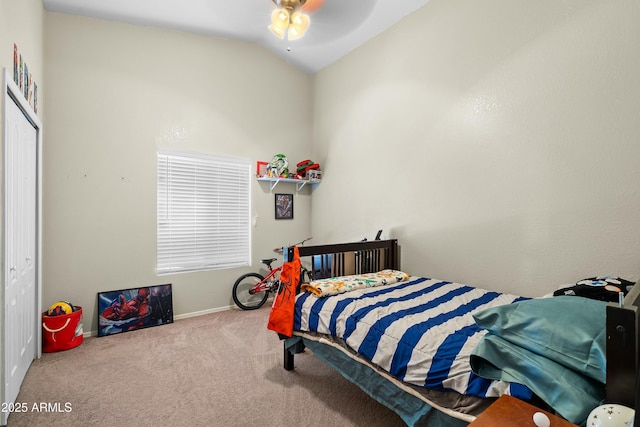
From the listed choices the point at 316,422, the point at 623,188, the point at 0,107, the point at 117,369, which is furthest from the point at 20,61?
the point at 623,188

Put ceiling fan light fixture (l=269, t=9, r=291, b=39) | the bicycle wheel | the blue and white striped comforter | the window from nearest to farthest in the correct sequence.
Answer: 1. the blue and white striped comforter
2. ceiling fan light fixture (l=269, t=9, r=291, b=39)
3. the window
4. the bicycle wheel

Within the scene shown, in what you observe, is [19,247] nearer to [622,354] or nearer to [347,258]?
[347,258]

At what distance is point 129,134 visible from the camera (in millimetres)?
3195

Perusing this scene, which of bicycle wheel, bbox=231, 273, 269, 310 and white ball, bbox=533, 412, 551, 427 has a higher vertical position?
white ball, bbox=533, 412, 551, 427

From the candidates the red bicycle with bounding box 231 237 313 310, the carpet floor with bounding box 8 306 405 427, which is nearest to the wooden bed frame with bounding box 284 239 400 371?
the carpet floor with bounding box 8 306 405 427

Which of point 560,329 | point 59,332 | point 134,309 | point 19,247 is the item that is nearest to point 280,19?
point 19,247

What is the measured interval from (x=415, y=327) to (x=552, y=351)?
687 mm

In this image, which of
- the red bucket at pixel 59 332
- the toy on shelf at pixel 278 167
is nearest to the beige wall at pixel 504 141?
the toy on shelf at pixel 278 167

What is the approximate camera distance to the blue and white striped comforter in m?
1.35

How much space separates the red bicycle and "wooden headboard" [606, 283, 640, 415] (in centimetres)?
318

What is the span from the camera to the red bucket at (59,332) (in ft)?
8.63

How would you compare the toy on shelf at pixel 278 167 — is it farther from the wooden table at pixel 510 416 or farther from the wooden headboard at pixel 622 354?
the wooden headboard at pixel 622 354

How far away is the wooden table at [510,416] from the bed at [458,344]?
0.11 metres

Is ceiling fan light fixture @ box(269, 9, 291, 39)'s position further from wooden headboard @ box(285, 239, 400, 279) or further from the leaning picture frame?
the leaning picture frame
